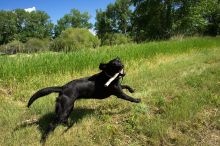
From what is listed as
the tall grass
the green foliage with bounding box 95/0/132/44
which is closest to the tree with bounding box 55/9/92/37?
the green foliage with bounding box 95/0/132/44

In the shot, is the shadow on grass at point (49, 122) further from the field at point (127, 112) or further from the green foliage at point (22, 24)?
the green foliage at point (22, 24)

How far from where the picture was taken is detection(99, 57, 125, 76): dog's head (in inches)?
236

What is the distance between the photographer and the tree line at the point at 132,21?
118 feet

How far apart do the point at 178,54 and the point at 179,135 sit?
9510mm

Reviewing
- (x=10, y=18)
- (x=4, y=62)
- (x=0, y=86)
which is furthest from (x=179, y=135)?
(x=10, y=18)

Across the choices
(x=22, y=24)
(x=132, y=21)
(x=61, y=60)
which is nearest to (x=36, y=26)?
(x=22, y=24)

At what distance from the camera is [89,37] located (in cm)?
4034

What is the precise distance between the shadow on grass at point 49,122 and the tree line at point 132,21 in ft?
42.6

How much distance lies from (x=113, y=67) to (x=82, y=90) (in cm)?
67

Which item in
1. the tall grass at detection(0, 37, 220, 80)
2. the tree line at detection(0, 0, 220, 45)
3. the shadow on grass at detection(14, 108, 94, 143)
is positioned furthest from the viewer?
the tree line at detection(0, 0, 220, 45)

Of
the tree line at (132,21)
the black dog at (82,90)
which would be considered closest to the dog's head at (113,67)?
the black dog at (82,90)

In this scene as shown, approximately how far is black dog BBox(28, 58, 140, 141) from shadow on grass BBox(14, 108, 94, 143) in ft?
0.25

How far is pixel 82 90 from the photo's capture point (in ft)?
19.9

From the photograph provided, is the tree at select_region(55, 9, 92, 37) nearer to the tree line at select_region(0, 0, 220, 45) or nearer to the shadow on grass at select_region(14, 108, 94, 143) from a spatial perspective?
the tree line at select_region(0, 0, 220, 45)
